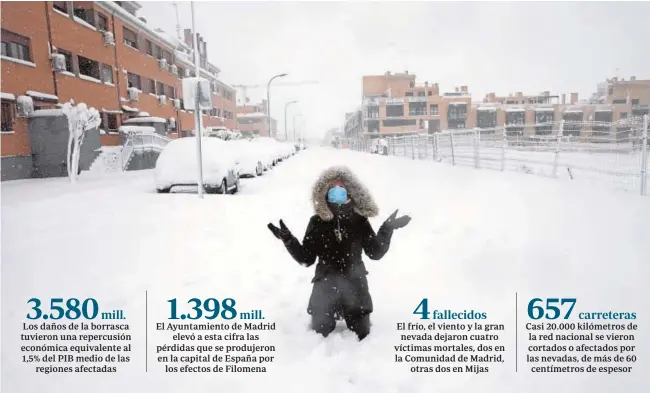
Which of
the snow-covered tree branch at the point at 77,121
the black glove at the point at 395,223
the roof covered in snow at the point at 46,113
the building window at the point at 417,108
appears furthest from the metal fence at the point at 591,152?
the building window at the point at 417,108

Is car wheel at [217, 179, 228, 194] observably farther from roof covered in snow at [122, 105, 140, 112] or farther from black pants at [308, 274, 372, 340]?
roof covered in snow at [122, 105, 140, 112]

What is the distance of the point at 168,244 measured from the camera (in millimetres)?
3441

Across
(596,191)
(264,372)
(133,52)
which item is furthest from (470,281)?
(133,52)

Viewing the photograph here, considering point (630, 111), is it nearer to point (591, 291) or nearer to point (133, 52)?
point (591, 291)

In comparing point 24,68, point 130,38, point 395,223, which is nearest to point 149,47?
point 130,38

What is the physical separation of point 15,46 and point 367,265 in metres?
13.4

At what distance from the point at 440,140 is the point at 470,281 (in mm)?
9691

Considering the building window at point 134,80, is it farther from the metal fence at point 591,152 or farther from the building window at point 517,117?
the building window at point 517,117

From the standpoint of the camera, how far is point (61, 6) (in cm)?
1296

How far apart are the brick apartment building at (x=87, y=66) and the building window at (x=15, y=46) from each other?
0.03 metres

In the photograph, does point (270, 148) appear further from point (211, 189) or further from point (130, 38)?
point (130, 38)

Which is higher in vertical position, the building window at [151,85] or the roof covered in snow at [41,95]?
the building window at [151,85]

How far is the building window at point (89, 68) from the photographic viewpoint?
47.0ft

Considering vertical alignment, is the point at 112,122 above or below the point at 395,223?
above
